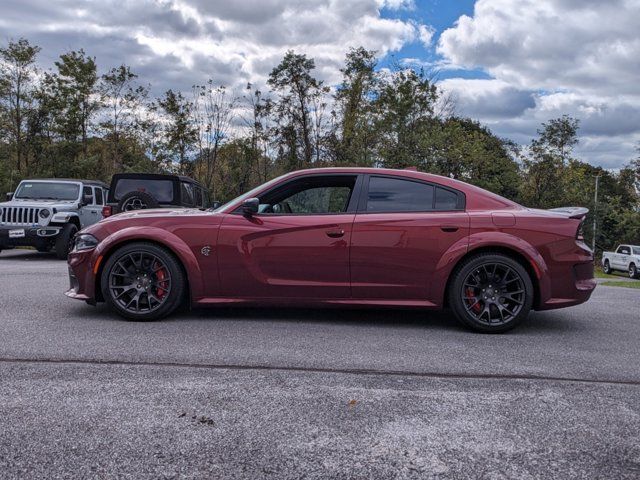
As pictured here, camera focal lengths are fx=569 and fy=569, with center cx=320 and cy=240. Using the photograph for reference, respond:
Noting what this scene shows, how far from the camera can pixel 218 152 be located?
26219mm

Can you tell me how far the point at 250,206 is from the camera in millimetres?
5145

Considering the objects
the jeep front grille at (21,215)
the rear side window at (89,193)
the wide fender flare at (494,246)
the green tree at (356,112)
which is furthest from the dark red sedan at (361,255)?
the green tree at (356,112)

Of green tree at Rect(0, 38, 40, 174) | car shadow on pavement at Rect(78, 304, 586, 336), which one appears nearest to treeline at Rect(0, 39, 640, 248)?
green tree at Rect(0, 38, 40, 174)

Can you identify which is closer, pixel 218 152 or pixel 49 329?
pixel 49 329

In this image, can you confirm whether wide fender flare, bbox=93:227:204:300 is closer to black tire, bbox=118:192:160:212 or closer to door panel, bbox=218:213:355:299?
door panel, bbox=218:213:355:299

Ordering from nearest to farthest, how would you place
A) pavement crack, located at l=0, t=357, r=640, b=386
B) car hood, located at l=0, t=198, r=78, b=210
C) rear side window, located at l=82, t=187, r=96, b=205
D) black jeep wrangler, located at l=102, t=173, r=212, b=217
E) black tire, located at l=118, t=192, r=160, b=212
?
pavement crack, located at l=0, t=357, r=640, b=386 < black tire, located at l=118, t=192, r=160, b=212 < black jeep wrangler, located at l=102, t=173, r=212, b=217 < car hood, located at l=0, t=198, r=78, b=210 < rear side window, located at l=82, t=187, r=96, b=205

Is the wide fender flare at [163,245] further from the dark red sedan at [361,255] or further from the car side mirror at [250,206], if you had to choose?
the car side mirror at [250,206]

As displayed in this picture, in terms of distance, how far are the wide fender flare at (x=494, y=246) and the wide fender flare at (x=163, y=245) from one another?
2.15 m

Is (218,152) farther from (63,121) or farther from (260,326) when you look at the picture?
(260,326)

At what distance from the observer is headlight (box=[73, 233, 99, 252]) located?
5301 mm

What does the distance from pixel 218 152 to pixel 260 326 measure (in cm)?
2210

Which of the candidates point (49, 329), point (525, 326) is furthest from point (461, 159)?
point (49, 329)

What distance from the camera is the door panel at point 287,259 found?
202 inches

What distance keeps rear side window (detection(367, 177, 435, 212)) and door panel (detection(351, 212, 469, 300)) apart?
16 cm
